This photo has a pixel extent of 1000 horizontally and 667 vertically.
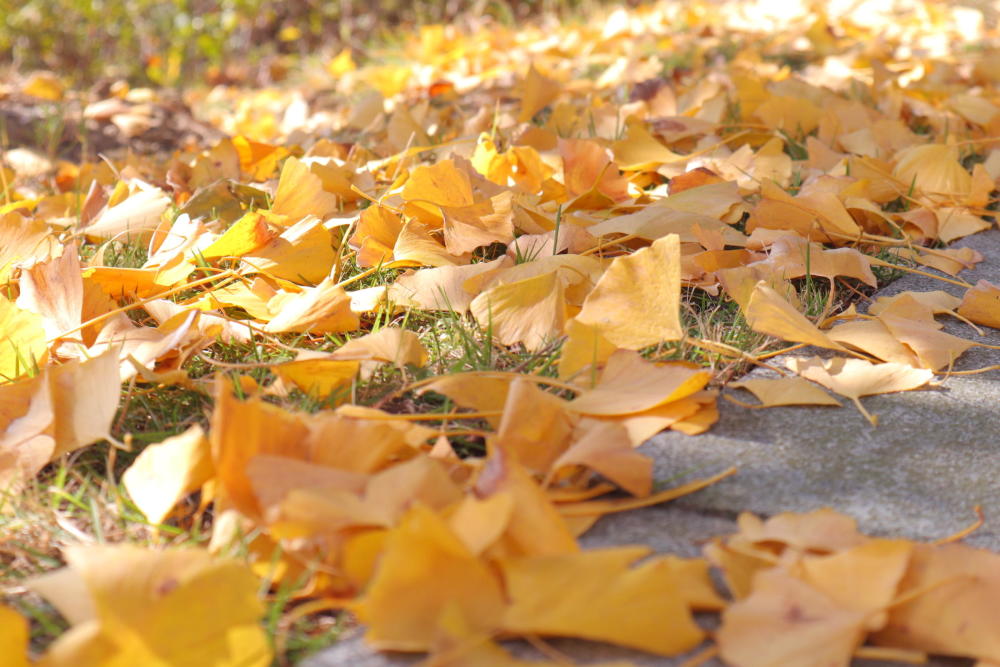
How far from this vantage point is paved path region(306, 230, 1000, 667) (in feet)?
2.66

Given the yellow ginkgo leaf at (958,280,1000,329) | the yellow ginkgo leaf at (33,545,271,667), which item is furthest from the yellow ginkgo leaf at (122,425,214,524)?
the yellow ginkgo leaf at (958,280,1000,329)

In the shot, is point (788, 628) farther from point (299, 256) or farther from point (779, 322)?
point (299, 256)

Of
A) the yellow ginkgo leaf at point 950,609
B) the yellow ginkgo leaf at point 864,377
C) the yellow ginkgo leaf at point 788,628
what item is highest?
the yellow ginkgo leaf at point 788,628

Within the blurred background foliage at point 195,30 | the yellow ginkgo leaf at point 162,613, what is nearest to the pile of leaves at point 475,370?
the yellow ginkgo leaf at point 162,613

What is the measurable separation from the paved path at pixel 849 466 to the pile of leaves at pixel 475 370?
26mm

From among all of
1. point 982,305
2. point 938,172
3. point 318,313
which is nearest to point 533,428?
point 318,313

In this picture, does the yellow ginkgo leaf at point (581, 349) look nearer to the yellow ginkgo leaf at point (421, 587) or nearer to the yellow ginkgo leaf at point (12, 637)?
the yellow ginkgo leaf at point (421, 587)

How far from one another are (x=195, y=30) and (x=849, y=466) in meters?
4.69

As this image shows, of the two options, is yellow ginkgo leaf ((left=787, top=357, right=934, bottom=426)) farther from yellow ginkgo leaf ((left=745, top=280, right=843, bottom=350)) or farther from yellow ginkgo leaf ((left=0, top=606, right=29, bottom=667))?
yellow ginkgo leaf ((left=0, top=606, right=29, bottom=667))

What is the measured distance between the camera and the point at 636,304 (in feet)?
3.31

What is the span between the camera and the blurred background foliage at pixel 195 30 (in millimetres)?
4586

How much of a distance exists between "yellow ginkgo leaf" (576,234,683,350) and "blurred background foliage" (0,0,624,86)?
4.02 meters

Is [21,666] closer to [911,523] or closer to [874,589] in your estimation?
[874,589]

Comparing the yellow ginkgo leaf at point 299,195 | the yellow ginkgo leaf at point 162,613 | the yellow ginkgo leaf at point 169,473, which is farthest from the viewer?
the yellow ginkgo leaf at point 299,195
